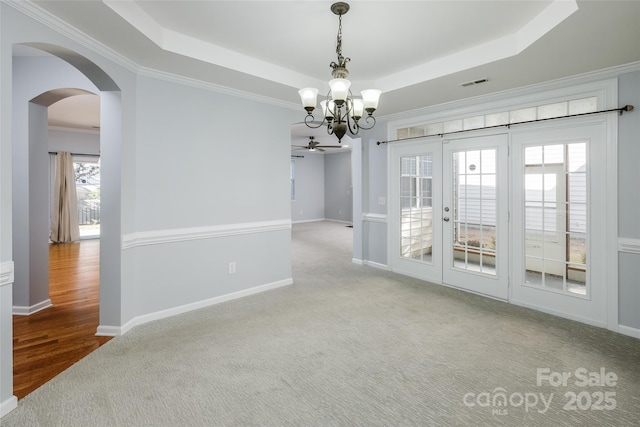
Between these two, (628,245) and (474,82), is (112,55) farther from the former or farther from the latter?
(628,245)

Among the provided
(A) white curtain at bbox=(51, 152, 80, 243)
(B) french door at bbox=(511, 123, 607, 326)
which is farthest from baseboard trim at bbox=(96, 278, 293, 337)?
(A) white curtain at bbox=(51, 152, 80, 243)

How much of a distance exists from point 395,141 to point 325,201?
7648mm

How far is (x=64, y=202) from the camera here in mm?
7992

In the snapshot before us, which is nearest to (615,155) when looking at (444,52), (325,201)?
(444,52)

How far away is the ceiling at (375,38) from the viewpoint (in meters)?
2.32

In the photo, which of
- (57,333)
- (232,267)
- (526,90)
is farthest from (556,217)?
(57,333)

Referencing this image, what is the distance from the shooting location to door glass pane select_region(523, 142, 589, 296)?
330 cm

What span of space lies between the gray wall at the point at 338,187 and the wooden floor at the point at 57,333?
26.1 feet

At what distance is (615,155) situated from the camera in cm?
304

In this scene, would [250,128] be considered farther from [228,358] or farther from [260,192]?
[228,358]

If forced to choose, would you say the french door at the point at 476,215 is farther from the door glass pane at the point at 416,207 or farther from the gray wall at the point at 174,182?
the gray wall at the point at 174,182

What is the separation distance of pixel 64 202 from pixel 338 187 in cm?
798

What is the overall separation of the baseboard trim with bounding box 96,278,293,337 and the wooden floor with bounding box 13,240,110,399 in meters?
0.10

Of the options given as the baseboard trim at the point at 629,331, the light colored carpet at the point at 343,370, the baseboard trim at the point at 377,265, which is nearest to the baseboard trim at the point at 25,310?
the light colored carpet at the point at 343,370
